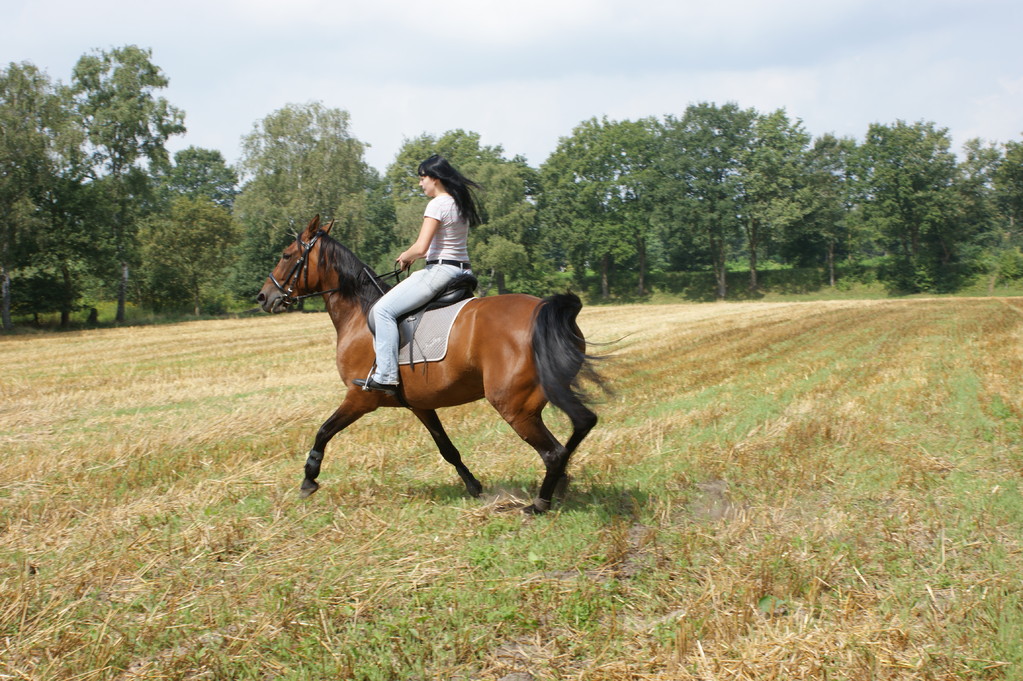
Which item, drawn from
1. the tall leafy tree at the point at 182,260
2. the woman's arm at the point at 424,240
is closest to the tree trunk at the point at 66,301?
the tall leafy tree at the point at 182,260

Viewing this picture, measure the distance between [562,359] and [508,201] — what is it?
173 feet

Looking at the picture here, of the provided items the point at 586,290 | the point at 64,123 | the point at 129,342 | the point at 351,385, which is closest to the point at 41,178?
the point at 64,123

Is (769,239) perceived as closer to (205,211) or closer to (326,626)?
(205,211)

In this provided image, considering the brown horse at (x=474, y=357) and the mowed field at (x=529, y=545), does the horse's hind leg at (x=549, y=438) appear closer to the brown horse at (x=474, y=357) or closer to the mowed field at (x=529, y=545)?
the brown horse at (x=474, y=357)

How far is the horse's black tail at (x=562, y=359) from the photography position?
17.8 ft

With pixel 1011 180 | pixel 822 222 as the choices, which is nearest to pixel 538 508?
pixel 822 222

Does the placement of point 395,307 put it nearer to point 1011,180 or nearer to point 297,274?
point 297,274

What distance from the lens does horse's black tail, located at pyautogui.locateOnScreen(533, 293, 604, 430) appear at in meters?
5.43

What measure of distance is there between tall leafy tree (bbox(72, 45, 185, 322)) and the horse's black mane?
1581 inches

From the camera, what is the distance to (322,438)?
6453mm

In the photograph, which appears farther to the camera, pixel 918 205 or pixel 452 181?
pixel 918 205

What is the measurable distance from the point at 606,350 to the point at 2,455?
467 inches

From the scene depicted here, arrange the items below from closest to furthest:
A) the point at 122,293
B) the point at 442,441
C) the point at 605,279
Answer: the point at 442,441, the point at 122,293, the point at 605,279

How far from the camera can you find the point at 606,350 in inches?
664
